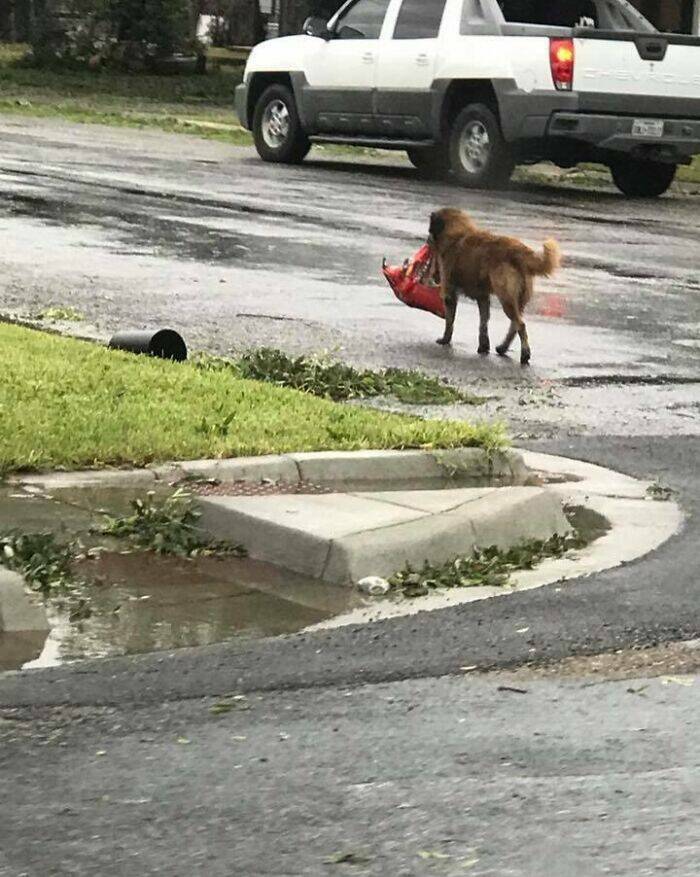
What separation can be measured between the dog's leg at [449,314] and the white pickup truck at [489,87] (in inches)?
357

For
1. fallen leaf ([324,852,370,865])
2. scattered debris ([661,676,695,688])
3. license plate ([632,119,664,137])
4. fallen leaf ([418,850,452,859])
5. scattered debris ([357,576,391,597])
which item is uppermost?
license plate ([632,119,664,137])

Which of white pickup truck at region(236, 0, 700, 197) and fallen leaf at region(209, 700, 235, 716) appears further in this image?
white pickup truck at region(236, 0, 700, 197)

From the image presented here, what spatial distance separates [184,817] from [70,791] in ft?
0.96

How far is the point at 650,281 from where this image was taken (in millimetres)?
13531

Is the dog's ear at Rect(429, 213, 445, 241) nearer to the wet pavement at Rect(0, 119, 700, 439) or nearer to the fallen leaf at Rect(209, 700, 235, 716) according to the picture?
the wet pavement at Rect(0, 119, 700, 439)

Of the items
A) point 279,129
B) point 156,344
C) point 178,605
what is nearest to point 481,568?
point 178,605

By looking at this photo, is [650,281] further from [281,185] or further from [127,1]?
[127,1]

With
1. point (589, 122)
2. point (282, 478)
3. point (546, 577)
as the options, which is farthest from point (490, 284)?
point (589, 122)

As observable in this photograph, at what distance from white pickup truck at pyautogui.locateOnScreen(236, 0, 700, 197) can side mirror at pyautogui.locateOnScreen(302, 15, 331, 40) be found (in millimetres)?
16

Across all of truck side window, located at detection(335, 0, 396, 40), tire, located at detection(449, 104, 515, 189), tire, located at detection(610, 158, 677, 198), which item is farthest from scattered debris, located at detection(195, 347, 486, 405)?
truck side window, located at detection(335, 0, 396, 40)

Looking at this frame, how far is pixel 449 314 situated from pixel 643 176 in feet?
36.6

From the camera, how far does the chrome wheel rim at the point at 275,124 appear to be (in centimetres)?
2277

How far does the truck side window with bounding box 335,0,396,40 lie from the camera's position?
70.6ft

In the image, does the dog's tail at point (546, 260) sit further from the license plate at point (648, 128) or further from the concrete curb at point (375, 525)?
the license plate at point (648, 128)
